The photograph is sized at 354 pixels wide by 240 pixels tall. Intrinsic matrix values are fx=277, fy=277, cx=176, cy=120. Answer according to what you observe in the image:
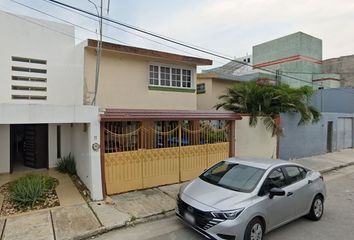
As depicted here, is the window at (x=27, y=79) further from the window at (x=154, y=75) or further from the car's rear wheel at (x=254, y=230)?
the car's rear wheel at (x=254, y=230)

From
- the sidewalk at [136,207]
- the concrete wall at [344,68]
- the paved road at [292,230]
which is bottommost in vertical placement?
the paved road at [292,230]

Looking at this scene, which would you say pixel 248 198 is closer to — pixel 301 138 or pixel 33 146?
pixel 33 146

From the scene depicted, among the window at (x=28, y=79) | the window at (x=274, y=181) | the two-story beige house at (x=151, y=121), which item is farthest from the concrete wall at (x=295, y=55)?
the window at (x=274, y=181)

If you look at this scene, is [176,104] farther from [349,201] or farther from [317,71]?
[317,71]

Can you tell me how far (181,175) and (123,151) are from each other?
2.29m

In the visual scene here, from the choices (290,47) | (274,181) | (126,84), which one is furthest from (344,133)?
(274,181)

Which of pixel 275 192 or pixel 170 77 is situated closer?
pixel 275 192

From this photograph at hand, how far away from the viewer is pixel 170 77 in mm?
12516

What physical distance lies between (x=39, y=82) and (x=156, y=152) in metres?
5.67

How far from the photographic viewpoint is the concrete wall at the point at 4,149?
34.0ft

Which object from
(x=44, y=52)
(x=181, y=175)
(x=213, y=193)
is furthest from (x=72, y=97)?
(x=213, y=193)

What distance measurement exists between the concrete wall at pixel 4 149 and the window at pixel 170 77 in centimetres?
596

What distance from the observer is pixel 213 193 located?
538cm

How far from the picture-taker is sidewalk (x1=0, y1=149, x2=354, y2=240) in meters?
5.40
